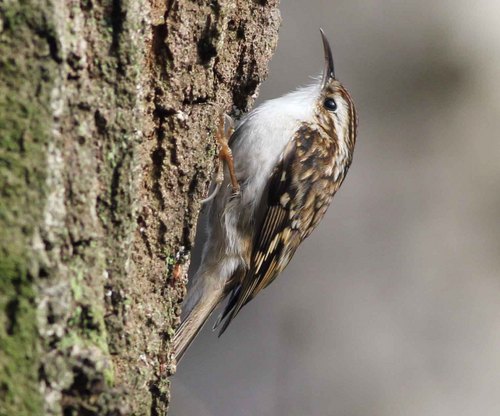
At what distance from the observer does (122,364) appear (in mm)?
1710

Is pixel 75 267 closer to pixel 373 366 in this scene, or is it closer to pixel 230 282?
pixel 230 282

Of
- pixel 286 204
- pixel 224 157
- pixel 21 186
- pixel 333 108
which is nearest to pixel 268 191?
pixel 286 204

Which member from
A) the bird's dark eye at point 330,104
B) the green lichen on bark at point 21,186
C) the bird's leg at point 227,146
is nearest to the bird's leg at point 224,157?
the bird's leg at point 227,146

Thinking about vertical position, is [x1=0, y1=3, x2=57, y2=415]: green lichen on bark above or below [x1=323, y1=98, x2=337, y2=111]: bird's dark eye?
above

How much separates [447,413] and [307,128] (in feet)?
5.13

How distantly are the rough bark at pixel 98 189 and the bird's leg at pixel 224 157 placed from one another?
20.8 inches

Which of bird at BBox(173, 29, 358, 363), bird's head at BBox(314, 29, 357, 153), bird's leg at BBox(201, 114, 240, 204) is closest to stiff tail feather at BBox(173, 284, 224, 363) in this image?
bird at BBox(173, 29, 358, 363)

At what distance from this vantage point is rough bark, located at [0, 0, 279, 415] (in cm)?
142

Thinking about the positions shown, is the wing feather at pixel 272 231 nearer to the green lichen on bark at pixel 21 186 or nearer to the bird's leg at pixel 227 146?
the bird's leg at pixel 227 146

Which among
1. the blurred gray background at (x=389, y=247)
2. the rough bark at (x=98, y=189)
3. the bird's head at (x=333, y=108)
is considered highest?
the rough bark at (x=98, y=189)

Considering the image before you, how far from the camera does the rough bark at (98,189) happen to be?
4.65 feet

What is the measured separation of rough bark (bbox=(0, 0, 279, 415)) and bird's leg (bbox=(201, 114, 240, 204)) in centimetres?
53

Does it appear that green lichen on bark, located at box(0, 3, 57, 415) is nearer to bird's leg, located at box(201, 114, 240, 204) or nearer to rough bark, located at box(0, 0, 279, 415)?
rough bark, located at box(0, 0, 279, 415)

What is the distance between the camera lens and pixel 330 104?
308 centimetres
